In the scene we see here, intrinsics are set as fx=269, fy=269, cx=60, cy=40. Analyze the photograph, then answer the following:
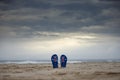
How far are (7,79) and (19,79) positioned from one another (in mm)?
892

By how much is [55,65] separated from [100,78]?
13.9 m

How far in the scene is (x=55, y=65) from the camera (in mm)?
32281

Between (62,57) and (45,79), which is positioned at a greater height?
(62,57)

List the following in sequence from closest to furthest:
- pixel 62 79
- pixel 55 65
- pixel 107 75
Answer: pixel 62 79
pixel 107 75
pixel 55 65

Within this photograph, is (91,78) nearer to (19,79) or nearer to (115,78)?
(115,78)

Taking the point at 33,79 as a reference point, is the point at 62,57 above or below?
above

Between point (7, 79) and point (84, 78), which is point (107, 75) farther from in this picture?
point (7, 79)

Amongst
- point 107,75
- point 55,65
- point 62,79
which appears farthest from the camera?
point 55,65

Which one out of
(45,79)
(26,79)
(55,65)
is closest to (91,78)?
(45,79)

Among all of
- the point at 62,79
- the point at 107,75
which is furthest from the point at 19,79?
the point at 107,75

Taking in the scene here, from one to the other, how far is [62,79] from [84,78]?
67.1 inches

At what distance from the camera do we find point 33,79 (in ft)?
61.9

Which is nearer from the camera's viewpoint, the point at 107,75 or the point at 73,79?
the point at 73,79

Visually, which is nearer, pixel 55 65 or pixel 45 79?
pixel 45 79
